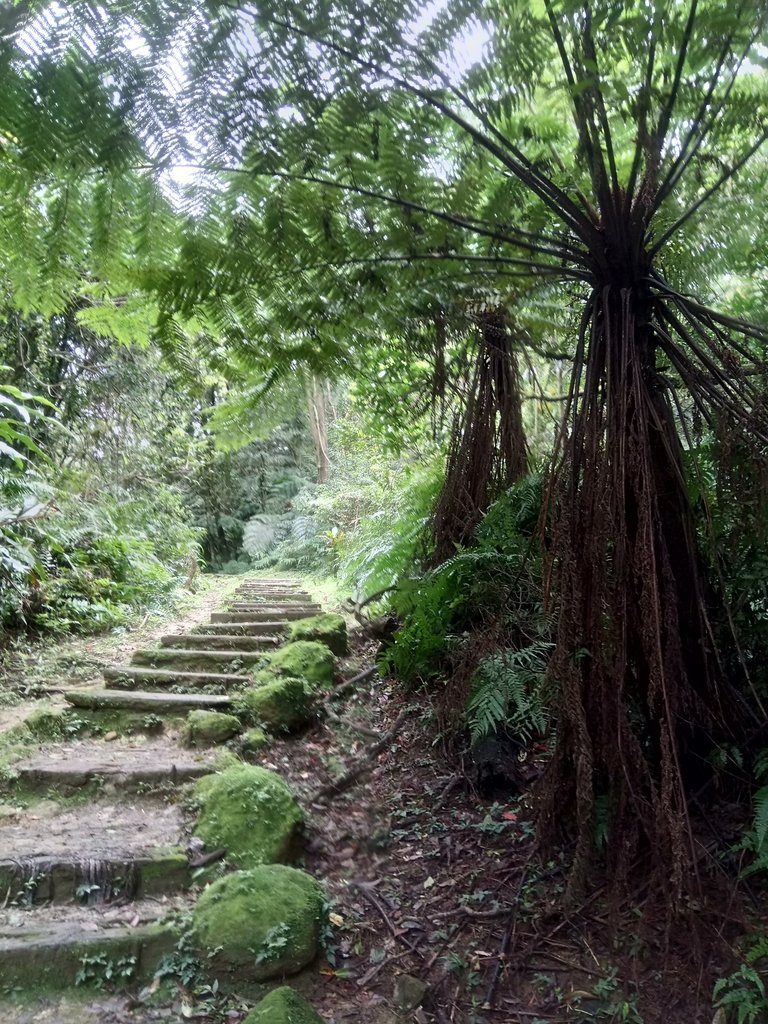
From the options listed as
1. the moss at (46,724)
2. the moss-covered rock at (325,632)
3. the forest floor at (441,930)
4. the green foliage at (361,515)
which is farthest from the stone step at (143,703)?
the green foliage at (361,515)

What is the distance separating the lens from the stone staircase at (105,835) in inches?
97.6

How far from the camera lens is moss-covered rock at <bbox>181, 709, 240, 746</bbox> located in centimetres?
391

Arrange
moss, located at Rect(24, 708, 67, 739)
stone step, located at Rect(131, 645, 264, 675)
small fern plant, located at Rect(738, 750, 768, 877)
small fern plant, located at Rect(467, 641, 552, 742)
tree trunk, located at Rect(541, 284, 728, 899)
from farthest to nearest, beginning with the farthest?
1. stone step, located at Rect(131, 645, 264, 675)
2. moss, located at Rect(24, 708, 67, 739)
3. small fern plant, located at Rect(467, 641, 552, 742)
4. tree trunk, located at Rect(541, 284, 728, 899)
5. small fern plant, located at Rect(738, 750, 768, 877)

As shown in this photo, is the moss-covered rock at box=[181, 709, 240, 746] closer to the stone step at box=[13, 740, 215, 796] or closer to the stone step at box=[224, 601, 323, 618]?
the stone step at box=[13, 740, 215, 796]

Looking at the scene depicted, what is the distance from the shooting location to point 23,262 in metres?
2.15

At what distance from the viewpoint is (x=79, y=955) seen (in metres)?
2.44

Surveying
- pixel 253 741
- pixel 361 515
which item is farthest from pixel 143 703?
pixel 361 515

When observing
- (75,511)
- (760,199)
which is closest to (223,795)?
(760,199)

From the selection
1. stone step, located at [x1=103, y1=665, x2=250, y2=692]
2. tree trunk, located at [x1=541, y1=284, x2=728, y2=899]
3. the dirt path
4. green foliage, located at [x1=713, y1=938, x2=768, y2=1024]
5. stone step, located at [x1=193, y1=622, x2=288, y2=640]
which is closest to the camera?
green foliage, located at [x1=713, y1=938, x2=768, y2=1024]

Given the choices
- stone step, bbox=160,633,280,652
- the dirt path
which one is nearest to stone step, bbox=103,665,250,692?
the dirt path

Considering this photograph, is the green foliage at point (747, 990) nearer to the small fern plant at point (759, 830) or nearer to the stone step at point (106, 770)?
the small fern plant at point (759, 830)

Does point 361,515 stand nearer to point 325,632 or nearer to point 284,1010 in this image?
point 325,632

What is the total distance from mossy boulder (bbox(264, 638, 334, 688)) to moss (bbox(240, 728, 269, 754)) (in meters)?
0.56

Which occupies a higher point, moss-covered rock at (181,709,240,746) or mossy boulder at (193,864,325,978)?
moss-covered rock at (181,709,240,746)
